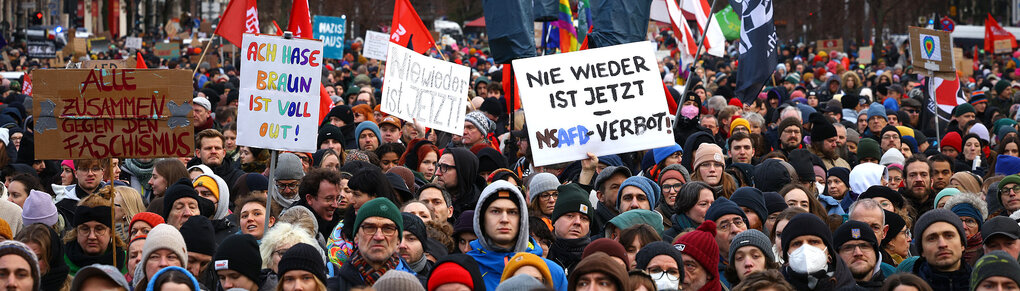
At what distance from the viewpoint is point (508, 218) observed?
6.38 metres

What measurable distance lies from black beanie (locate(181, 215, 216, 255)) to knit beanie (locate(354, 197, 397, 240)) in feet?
2.83

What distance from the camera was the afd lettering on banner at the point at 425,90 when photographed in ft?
36.6

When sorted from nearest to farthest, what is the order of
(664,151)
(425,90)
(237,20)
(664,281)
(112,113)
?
1. (664,281)
2. (112,113)
3. (664,151)
4. (425,90)
5. (237,20)

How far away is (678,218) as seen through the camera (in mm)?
7605

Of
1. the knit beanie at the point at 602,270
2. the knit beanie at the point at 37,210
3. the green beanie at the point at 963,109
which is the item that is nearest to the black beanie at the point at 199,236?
the knit beanie at the point at 37,210

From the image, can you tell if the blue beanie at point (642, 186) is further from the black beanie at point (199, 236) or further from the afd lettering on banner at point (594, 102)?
the black beanie at point (199, 236)

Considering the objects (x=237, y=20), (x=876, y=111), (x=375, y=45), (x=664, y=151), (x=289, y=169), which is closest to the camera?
(x=289, y=169)

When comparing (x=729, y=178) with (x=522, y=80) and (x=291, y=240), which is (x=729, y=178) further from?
(x=291, y=240)

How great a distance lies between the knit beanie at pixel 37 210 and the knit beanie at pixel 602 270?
12.1 ft

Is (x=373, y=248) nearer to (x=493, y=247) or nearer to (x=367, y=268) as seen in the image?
(x=367, y=268)

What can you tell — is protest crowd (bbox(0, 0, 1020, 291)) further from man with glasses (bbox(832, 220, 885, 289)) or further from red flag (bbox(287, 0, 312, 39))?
red flag (bbox(287, 0, 312, 39))

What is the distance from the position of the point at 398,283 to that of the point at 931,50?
10108 millimetres

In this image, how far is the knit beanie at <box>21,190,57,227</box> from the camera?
25.5ft

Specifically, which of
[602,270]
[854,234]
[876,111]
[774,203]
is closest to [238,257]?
[602,270]
